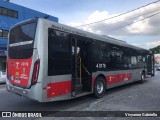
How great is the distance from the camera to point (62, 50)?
7.78 metres

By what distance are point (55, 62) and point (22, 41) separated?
5.09 ft

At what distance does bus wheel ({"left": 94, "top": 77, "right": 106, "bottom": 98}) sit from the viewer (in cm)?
984

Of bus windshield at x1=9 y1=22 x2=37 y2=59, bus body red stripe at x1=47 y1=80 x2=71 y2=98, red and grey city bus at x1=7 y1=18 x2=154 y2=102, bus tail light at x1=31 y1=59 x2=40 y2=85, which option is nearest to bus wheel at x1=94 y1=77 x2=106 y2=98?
red and grey city bus at x1=7 y1=18 x2=154 y2=102

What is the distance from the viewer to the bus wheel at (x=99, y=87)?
984cm

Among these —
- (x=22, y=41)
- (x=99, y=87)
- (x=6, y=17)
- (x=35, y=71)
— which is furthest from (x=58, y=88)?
(x=6, y=17)

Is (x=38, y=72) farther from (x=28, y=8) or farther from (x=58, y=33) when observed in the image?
(x=28, y=8)

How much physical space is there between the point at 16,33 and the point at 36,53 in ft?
5.95

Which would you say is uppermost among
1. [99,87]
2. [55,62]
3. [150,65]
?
[55,62]

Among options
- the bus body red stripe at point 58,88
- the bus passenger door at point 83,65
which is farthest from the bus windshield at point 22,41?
the bus passenger door at point 83,65

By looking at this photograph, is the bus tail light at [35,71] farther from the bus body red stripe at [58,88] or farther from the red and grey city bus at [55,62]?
the bus body red stripe at [58,88]

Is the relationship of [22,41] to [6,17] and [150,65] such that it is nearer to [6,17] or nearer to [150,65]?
[150,65]

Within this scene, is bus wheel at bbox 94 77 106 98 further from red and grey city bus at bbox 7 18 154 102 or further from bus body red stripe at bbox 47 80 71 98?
bus body red stripe at bbox 47 80 71 98

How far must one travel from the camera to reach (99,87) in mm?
10273

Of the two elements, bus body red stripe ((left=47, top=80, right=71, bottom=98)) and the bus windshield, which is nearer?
bus body red stripe ((left=47, top=80, right=71, bottom=98))
